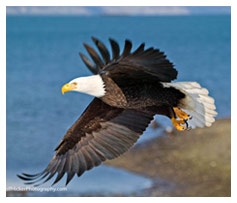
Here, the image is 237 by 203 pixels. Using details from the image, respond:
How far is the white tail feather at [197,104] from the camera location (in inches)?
180

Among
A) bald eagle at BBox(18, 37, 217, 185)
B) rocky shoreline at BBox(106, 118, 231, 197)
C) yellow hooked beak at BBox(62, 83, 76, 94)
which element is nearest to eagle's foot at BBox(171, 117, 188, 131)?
bald eagle at BBox(18, 37, 217, 185)

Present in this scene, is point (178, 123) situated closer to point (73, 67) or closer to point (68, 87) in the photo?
point (68, 87)

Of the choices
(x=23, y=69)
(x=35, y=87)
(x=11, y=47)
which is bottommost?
(x=35, y=87)

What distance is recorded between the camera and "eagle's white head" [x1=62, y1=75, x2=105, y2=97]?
394 cm

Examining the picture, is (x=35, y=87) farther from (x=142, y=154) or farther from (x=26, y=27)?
(x=26, y=27)

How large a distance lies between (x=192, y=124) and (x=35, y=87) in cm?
1474

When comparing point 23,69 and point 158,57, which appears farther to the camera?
point 23,69

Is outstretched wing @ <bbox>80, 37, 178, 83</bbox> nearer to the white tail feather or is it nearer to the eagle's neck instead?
the eagle's neck

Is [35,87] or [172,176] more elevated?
[35,87]

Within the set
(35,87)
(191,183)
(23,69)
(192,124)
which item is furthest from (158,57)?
(23,69)

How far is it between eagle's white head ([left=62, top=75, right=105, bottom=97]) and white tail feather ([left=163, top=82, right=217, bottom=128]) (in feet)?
3.00

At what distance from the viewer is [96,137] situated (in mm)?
5047

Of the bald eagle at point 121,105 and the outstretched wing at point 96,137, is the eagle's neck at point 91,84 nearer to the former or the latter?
the bald eagle at point 121,105

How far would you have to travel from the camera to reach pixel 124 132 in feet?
16.5
